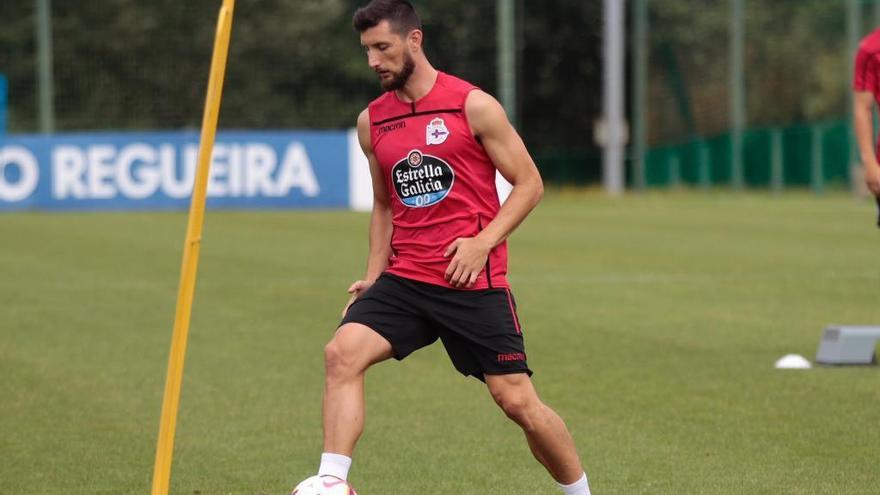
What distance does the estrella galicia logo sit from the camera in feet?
19.9

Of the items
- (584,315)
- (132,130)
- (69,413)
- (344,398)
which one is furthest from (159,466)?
(132,130)

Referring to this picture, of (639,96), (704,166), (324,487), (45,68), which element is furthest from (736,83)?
(324,487)

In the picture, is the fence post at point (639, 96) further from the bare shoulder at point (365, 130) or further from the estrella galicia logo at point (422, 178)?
the estrella galicia logo at point (422, 178)

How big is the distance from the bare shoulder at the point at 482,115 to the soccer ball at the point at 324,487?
1308 mm

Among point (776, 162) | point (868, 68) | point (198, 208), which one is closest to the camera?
point (198, 208)

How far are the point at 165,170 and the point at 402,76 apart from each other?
2510 cm

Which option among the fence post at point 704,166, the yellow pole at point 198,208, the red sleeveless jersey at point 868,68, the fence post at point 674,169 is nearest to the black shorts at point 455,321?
the yellow pole at point 198,208

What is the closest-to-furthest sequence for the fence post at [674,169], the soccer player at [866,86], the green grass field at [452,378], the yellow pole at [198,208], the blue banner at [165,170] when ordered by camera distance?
the yellow pole at [198,208] < the green grass field at [452,378] < the soccer player at [866,86] < the blue banner at [165,170] < the fence post at [674,169]

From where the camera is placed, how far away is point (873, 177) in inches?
380

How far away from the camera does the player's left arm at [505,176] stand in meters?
6.00

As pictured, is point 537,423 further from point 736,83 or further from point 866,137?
point 736,83

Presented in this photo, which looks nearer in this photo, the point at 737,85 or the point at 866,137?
the point at 866,137

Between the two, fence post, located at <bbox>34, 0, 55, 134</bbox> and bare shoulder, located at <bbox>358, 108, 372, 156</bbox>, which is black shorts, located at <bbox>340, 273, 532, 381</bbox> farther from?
fence post, located at <bbox>34, 0, 55, 134</bbox>

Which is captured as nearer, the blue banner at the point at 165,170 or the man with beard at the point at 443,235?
the man with beard at the point at 443,235
